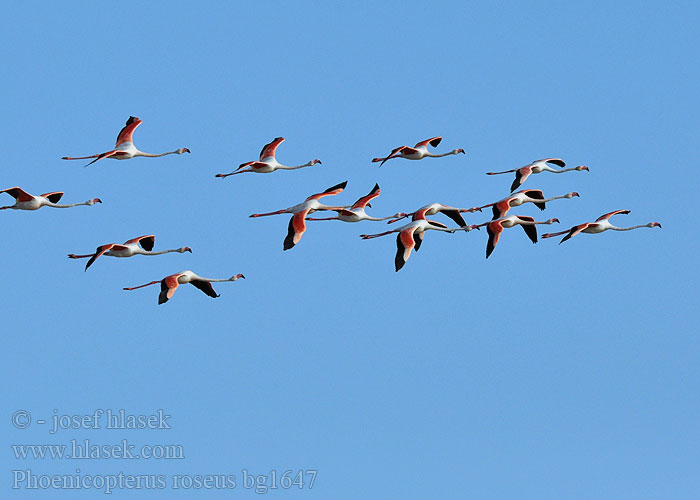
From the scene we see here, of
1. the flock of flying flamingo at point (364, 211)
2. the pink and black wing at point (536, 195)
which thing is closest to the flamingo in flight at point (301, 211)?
the flock of flying flamingo at point (364, 211)

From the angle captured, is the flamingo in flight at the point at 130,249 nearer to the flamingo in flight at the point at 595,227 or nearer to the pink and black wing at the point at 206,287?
the pink and black wing at the point at 206,287

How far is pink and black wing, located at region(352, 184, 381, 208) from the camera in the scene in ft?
192

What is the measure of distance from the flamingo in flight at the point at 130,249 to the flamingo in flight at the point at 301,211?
362 centimetres

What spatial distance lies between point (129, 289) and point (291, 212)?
6.27 metres

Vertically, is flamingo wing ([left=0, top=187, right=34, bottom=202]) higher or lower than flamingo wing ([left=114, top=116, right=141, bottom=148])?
lower

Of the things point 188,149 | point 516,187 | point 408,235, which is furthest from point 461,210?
point 188,149

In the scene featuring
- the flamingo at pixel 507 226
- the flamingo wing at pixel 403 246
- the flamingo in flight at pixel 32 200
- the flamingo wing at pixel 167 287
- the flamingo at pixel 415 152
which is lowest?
the flamingo wing at pixel 167 287

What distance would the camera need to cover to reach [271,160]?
196ft

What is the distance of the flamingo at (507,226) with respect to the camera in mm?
55781

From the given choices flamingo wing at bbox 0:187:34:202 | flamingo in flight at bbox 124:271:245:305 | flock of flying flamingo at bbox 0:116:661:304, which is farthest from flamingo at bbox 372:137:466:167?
flamingo wing at bbox 0:187:34:202

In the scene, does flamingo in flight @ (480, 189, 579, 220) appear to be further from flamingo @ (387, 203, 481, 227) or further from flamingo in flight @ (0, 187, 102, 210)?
flamingo in flight @ (0, 187, 102, 210)

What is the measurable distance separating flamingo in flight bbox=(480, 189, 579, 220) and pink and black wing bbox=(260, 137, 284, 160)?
26.7 ft

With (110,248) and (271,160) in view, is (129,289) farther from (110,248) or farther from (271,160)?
(271,160)

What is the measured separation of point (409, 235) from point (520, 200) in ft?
20.9
